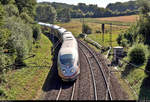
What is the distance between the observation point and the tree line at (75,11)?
285ft

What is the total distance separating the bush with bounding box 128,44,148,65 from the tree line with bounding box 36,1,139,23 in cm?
3949

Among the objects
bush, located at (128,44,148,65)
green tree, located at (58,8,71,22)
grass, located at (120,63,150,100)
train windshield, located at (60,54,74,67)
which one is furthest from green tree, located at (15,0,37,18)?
green tree, located at (58,8,71,22)

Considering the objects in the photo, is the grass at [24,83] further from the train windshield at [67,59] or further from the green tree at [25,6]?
the green tree at [25,6]

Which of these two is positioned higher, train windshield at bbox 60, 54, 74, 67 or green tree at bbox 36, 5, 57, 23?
green tree at bbox 36, 5, 57, 23

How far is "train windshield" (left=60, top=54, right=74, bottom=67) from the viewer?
1986 cm

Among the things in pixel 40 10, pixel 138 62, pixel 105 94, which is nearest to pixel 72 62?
pixel 105 94

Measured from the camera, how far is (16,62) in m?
24.6

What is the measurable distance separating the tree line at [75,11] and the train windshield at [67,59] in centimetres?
4557

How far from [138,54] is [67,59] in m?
9.29

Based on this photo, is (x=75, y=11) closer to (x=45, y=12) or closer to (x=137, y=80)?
(x=45, y=12)

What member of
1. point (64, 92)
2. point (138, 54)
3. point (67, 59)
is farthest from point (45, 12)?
point (64, 92)

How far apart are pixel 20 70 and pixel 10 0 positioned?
2164cm

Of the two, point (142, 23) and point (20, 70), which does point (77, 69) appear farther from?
point (142, 23)

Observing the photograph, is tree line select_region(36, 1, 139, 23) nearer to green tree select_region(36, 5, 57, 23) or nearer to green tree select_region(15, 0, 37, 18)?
green tree select_region(36, 5, 57, 23)
